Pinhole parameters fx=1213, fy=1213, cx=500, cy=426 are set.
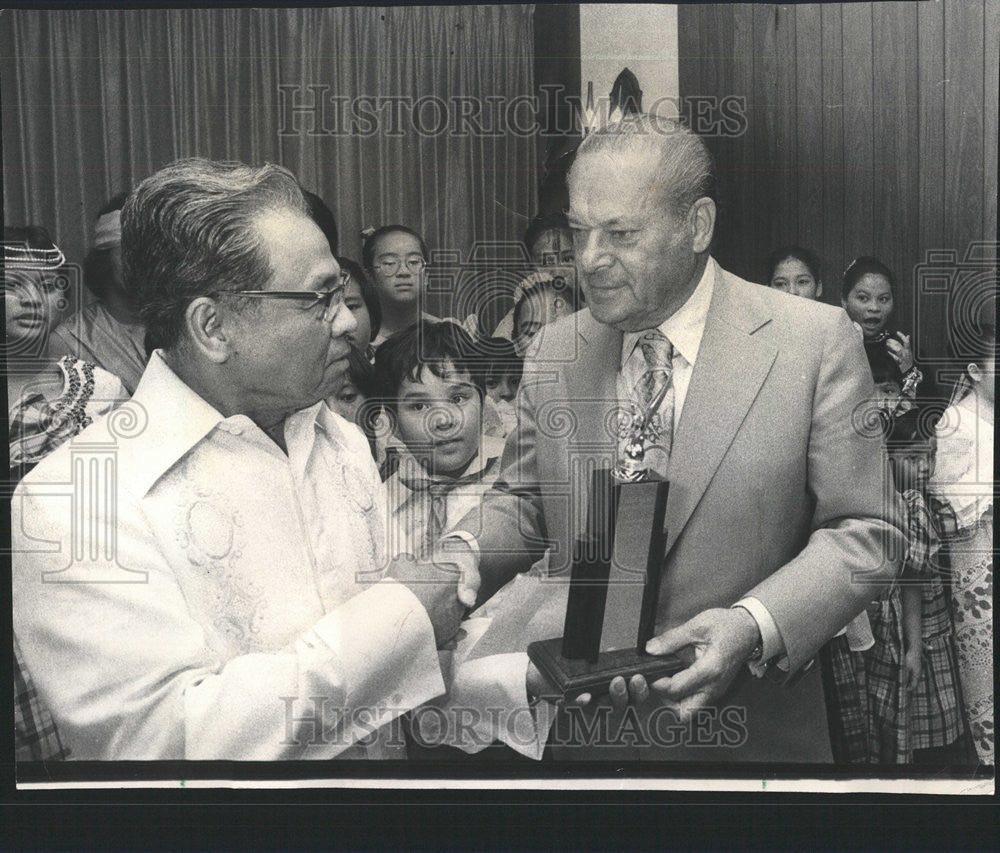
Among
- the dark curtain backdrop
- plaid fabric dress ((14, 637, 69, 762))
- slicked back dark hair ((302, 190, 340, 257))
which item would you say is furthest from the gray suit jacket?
plaid fabric dress ((14, 637, 69, 762))

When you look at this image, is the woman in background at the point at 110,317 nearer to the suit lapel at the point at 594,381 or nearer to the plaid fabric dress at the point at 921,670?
the suit lapel at the point at 594,381

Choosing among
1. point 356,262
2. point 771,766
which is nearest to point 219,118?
point 356,262

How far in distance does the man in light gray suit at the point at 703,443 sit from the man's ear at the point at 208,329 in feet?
2.62

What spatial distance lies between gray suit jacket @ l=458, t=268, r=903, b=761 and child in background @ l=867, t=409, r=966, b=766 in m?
0.06

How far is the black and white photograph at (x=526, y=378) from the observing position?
10.4 ft

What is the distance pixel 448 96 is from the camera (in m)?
3.23

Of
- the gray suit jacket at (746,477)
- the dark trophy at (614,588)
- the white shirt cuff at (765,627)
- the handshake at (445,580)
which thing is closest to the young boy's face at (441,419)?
the gray suit jacket at (746,477)

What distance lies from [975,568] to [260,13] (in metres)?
2.42

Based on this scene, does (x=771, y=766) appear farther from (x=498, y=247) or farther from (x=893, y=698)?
(x=498, y=247)

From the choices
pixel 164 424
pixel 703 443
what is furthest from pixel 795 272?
pixel 164 424

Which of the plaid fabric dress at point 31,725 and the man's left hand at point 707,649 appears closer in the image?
the man's left hand at point 707,649

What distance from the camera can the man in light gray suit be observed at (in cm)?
316

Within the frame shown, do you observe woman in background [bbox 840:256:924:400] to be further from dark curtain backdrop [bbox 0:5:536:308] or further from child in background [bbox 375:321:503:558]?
child in background [bbox 375:321:503:558]

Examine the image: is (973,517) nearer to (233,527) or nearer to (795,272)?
(795,272)
